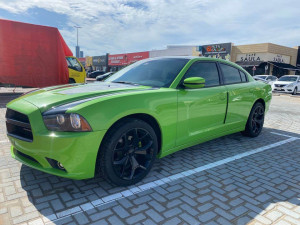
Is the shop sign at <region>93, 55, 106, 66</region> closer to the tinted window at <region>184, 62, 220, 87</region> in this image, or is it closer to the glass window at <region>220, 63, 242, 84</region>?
the glass window at <region>220, 63, 242, 84</region>

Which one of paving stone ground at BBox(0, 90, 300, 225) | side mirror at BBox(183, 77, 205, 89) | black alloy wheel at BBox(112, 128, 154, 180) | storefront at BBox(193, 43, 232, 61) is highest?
storefront at BBox(193, 43, 232, 61)

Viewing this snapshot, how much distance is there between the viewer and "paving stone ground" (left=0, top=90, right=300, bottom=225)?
2.25 meters

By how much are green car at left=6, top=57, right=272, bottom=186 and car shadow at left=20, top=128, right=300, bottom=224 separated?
0.35m

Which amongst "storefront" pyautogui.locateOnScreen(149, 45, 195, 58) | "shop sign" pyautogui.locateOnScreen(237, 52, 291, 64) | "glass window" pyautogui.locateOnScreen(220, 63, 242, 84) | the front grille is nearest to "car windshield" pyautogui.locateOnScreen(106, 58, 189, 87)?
"glass window" pyautogui.locateOnScreen(220, 63, 242, 84)

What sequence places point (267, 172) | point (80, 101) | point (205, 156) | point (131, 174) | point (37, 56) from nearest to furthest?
point (80, 101) → point (131, 174) → point (267, 172) → point (205, 156) → point (37, 56)

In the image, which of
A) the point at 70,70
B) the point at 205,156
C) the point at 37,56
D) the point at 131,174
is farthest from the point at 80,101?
the point at 70,70

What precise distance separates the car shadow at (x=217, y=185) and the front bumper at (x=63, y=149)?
0.37m

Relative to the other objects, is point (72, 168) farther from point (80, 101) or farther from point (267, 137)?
point (267, 137)

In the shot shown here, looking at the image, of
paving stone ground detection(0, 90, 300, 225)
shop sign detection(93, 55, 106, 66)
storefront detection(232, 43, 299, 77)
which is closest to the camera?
paving stone ground detection(0, 90, 300, 225)

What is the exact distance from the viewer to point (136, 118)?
2812 millimetres

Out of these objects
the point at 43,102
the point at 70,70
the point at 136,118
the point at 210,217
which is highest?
the point at 70,70

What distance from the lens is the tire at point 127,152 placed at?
252cm

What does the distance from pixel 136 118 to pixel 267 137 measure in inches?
151

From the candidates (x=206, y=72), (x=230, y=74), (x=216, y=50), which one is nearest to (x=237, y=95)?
(x=230, y=74)
